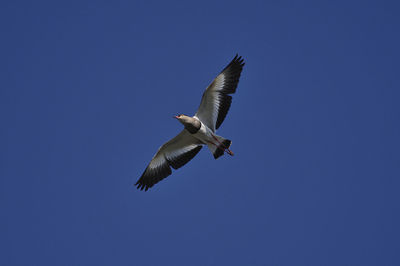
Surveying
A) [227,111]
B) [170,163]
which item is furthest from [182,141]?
[227,111]

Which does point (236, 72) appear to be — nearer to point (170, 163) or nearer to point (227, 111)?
point (227, 111)

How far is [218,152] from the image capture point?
13352mm

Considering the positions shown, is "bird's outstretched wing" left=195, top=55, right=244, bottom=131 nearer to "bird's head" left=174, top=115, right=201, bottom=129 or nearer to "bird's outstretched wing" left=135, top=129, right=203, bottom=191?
"bird's head" left=174, top=115, right=201, bottom=129

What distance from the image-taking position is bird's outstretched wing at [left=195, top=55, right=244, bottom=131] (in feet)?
42.8

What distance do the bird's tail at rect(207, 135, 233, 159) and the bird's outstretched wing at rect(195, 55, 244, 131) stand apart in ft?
1.45

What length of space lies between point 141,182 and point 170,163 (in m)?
0.94

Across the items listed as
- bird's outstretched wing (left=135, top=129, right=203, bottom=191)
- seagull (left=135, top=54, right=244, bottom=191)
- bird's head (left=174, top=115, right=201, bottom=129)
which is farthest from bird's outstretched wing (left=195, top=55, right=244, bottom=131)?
bird's outstretched wing (left=135, top=129, right=203, bottom=191)

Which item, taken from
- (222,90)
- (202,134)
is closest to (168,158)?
(202,134)

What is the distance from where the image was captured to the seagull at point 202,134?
13047 mm

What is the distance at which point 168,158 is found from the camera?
13.9 meters

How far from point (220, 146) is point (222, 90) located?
1.43m

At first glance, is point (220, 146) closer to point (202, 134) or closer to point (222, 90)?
point (202, 134)

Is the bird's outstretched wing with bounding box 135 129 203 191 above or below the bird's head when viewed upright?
below

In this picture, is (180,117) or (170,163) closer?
(180,117)
